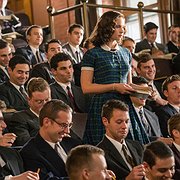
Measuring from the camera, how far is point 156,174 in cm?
295

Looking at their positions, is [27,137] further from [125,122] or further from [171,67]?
[171,67]

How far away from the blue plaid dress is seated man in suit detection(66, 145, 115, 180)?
1106 millimetres

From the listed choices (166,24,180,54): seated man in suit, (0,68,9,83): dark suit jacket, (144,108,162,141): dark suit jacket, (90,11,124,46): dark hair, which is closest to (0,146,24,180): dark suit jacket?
A: (90,11,124,46): dark hair

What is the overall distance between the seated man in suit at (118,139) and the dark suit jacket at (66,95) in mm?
1281

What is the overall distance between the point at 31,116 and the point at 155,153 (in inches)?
43.8

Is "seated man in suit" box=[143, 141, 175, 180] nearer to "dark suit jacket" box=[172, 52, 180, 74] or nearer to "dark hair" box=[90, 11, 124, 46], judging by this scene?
"dark hair" box=[90, 11, 124, 46]

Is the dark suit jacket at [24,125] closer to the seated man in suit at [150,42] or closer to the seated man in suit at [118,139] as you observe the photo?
the seated man in suit at [118,139]

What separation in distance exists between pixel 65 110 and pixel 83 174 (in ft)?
2.64

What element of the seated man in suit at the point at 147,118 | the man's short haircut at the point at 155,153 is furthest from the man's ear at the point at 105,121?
the seated man in suit at the point at 147,118

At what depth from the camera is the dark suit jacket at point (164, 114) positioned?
4.44 meters

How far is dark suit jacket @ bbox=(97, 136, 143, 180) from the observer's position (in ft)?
10.6

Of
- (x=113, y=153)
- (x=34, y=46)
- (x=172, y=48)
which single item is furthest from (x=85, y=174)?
(x=172, y=48)

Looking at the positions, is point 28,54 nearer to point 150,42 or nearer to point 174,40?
point 150,42

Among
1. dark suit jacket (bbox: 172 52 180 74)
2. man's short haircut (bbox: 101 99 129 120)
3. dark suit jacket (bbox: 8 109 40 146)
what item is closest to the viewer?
man's short haircut (bbox: 101 99 129 120)
